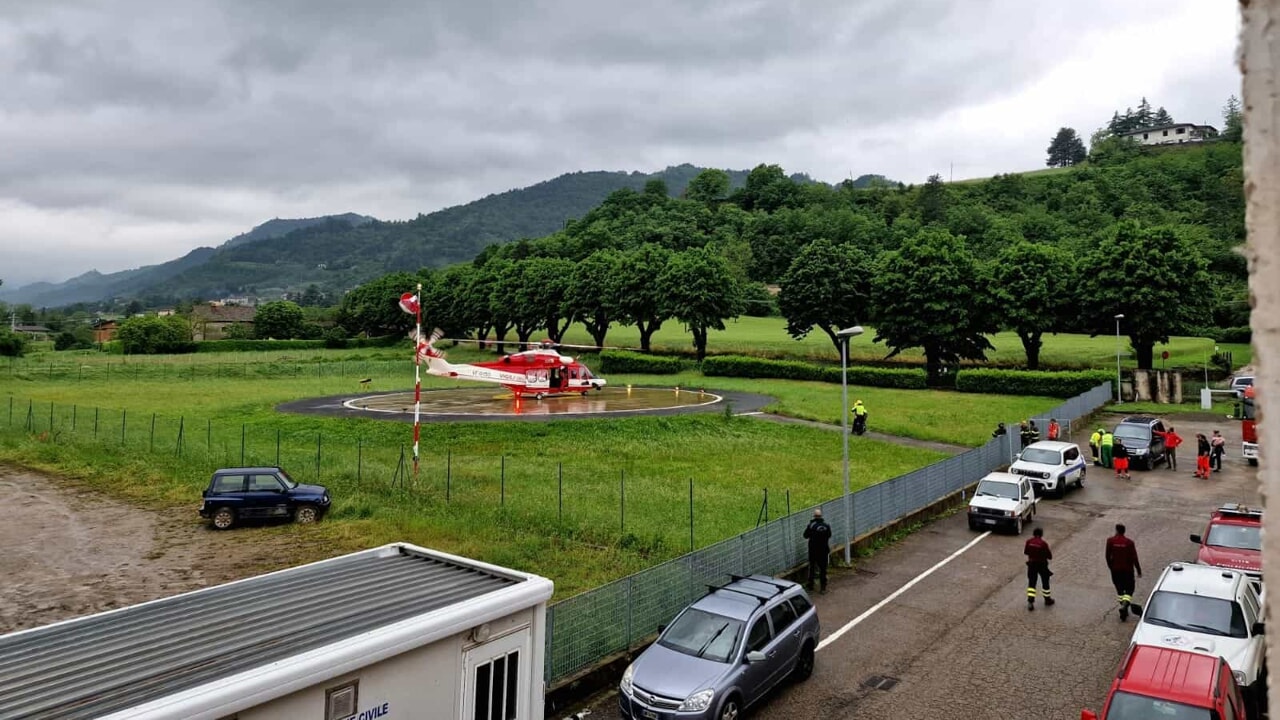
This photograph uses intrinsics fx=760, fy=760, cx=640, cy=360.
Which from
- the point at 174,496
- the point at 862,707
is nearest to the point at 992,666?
the point at 862,707

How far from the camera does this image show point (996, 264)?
190ft

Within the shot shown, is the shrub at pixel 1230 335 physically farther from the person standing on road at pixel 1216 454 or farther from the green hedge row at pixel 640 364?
the person standing on road at pixel 1216 454

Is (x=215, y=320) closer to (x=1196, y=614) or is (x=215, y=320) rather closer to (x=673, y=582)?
(x=673, y=582)

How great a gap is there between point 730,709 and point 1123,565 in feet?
29.5

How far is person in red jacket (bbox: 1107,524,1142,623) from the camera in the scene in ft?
47.8

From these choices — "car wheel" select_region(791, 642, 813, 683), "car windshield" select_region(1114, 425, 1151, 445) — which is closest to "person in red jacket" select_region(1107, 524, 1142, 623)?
"car wheel" select_region(791, 642, 813, 683)

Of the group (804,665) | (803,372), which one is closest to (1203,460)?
(804,665)

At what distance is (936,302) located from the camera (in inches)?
2206

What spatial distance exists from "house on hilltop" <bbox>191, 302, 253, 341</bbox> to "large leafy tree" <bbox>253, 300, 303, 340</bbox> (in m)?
15.2

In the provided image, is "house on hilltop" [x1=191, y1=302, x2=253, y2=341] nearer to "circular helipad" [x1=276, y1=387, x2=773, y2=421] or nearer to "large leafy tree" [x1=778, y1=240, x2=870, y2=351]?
"circular helipad" [x1=276, y1=387, x2=773, y2=421]

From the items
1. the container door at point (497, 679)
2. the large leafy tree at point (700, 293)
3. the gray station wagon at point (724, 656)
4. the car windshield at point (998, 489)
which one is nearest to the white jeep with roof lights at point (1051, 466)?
the car windshield at point (998, 489)

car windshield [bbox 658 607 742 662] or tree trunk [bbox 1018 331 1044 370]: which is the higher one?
tree trunk [bbox 1018 331 1044 370]

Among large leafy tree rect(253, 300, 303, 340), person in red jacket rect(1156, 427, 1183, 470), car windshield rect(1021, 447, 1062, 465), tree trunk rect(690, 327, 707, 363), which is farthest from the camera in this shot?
large leafy tree rect(253, 300, 303, 340)

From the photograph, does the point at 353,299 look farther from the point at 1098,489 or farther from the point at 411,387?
the point at 1098,489
